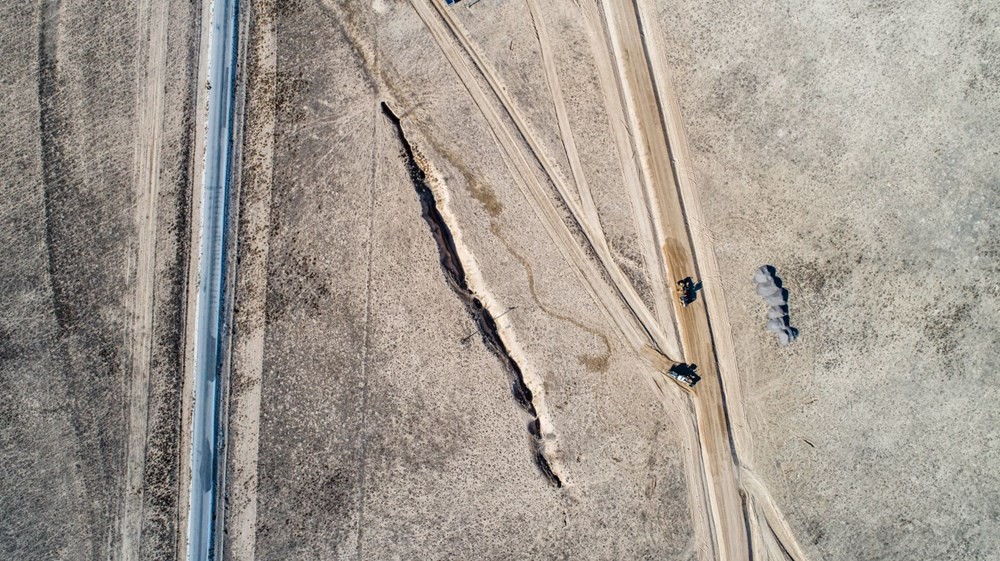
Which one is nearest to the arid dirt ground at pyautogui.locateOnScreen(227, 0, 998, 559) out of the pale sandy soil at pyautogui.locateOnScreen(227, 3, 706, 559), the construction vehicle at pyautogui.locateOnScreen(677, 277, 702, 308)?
the pale sandy soil at pyautogui.locateOnScreen(227, 3, 706, 559)

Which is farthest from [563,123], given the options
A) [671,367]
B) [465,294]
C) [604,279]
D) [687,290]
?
[671,367]

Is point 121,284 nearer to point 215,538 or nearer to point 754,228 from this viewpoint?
point 215,538

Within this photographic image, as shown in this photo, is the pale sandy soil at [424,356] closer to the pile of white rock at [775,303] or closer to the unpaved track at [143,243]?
the unpaved track at [143,243]

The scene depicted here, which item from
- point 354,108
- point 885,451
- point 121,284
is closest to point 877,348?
point 885,451

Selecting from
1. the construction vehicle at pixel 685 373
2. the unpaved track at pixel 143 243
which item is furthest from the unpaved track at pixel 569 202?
the unpaved track at pixel 143 243

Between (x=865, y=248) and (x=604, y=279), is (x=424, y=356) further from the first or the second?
(x=865, y=248)

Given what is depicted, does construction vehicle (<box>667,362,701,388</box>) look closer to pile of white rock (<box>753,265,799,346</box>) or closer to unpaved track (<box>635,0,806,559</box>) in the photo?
unpaved track (<box>635,0,806,559</box>)

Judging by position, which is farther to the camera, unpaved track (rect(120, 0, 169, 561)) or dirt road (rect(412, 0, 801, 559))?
unpaved track (rect(120, 0, 169, 561))
